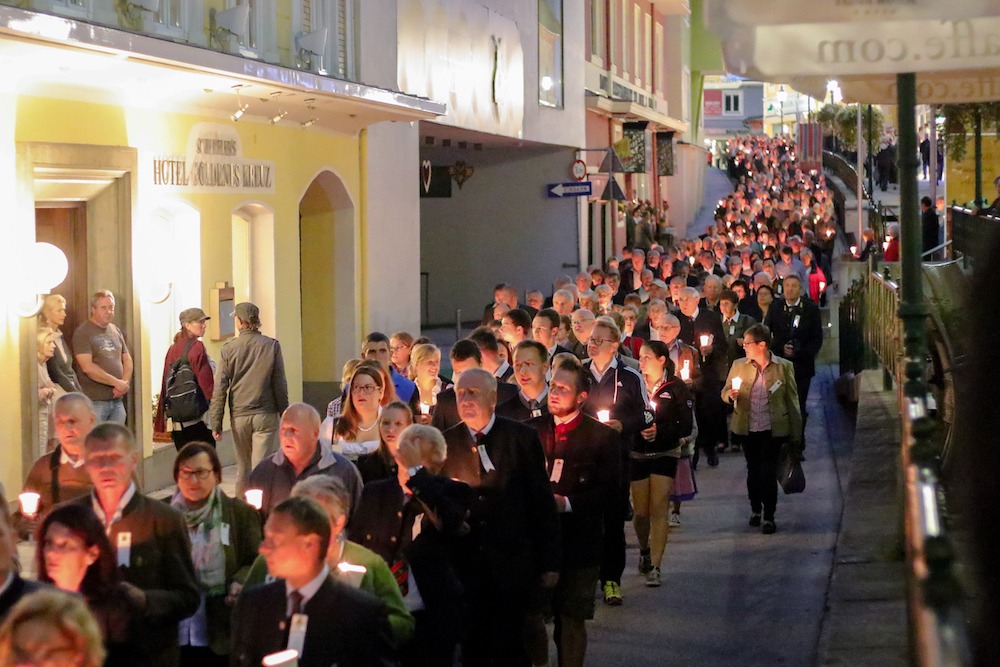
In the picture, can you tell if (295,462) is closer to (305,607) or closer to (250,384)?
(305,607)

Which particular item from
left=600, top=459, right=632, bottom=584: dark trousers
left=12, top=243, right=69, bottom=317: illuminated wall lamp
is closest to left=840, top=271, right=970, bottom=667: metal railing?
left=600, top=459, right=632, bottom=584: dark trousers

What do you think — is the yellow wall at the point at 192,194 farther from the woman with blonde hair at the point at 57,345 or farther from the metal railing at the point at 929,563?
the metal railing at the point at 929,563

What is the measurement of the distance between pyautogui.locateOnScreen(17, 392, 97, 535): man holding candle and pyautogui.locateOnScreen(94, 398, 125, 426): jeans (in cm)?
468

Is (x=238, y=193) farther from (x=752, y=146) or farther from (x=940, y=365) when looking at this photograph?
(x=752, y=146)

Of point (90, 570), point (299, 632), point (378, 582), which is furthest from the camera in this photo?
point (378, 582)

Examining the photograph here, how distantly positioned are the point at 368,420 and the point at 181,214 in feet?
21.8

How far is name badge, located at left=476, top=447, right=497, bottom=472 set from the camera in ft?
23.0

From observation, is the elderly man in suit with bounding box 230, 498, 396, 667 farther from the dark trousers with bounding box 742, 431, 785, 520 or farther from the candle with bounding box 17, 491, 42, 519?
the dark trousers with bounding box 742, 431, 785, 520

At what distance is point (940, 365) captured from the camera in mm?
11070

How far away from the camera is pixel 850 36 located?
19.6 ft

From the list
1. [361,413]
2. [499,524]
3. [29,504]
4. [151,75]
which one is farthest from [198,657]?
[151,75]

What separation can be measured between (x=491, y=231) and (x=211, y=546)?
1039 inches

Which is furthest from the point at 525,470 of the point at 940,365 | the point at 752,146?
the point at 752,146

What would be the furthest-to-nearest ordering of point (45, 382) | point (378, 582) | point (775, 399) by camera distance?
point (775, 399) < point (45, 382) < point (378, 582)
